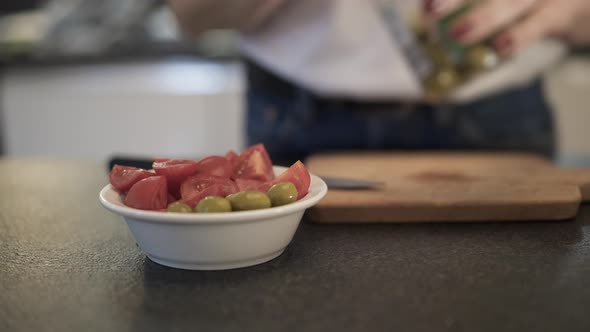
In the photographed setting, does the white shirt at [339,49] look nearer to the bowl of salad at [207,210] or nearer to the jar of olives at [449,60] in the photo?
the jar of olives at [449,60]

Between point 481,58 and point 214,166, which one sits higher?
point 481,58

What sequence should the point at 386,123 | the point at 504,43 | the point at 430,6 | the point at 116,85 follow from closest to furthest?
the point at 430,6 < the point at 504,43 < the point at 386,123 < the point at 116,85

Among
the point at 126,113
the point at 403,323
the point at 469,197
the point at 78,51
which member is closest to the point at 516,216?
the point at 469,197

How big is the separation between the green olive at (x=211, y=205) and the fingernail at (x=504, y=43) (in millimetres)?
824

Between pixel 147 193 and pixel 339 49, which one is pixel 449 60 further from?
pixel 147 193

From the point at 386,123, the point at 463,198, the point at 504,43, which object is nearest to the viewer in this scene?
the point at 463,198

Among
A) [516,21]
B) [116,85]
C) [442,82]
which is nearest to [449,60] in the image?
[442,82]

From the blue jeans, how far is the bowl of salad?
2.44 ft

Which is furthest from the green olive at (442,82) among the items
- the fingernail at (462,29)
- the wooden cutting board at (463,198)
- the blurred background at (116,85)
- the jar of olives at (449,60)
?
the blurred background at (116,85)

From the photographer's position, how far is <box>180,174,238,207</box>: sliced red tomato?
59 cm

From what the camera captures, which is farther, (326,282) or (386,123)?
(386,123)

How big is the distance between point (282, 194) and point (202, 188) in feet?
0.26

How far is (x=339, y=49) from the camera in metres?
1.19

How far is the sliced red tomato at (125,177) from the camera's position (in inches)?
24.3
